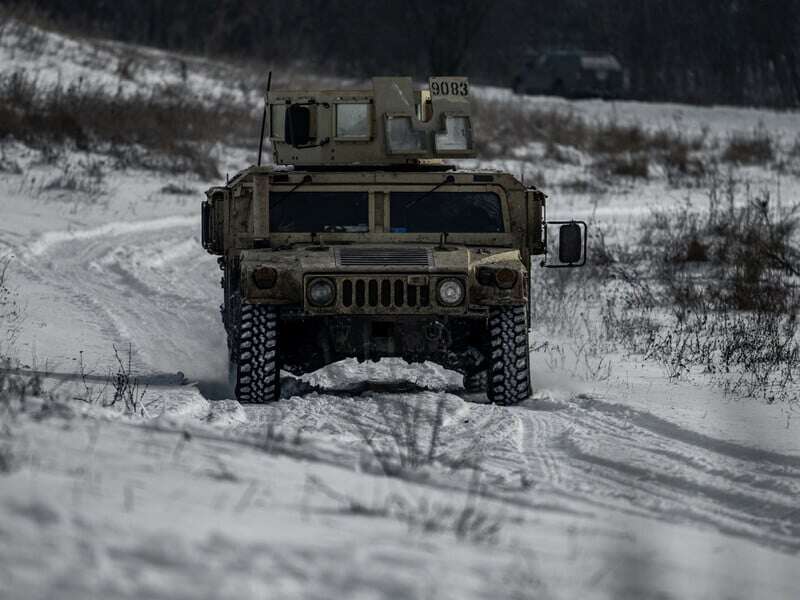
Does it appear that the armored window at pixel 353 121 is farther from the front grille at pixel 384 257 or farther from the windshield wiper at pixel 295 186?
the front grille at pixel 384 257

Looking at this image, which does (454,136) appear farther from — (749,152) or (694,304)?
(749,152)

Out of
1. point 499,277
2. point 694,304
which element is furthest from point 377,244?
point 694,304

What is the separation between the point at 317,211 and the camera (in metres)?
9.34

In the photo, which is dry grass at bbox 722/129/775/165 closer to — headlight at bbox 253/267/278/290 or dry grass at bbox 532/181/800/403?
dry grass at bbox 532/181/800/403

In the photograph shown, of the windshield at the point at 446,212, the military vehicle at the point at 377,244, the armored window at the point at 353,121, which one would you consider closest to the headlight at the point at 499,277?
the military vehicle at the point at 377,244

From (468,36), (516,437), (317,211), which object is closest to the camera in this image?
(516,437)

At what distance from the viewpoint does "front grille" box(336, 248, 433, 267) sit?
8.50 metres

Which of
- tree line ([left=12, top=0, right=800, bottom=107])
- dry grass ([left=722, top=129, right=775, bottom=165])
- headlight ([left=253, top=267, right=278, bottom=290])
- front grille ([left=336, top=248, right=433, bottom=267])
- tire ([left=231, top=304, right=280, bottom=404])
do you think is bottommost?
tire ([left=231, top=304, right=280, bottom=404])

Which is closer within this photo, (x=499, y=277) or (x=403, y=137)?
(x=499, y=277)

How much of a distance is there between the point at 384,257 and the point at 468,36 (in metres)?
36.7

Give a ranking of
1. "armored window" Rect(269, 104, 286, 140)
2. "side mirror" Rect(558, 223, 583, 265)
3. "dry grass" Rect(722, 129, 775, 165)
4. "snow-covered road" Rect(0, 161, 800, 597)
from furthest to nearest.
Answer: "dry grass" Rect(722, 129, 775, 165) → "armored window" Rect(269, 104, 286, 140) → "side mirror" Rect(558, 223, 583, 265) → "snow-covered road" Rect(0, 161, 800, 597)

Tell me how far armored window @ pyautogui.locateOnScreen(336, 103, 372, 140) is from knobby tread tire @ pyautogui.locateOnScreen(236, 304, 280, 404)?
1960 millimetres

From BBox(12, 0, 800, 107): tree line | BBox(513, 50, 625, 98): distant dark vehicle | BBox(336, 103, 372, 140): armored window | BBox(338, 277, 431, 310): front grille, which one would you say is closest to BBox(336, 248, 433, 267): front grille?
BBox(338, 277, 431, 310): front grille

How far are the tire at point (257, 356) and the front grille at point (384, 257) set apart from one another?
499 millimetres
